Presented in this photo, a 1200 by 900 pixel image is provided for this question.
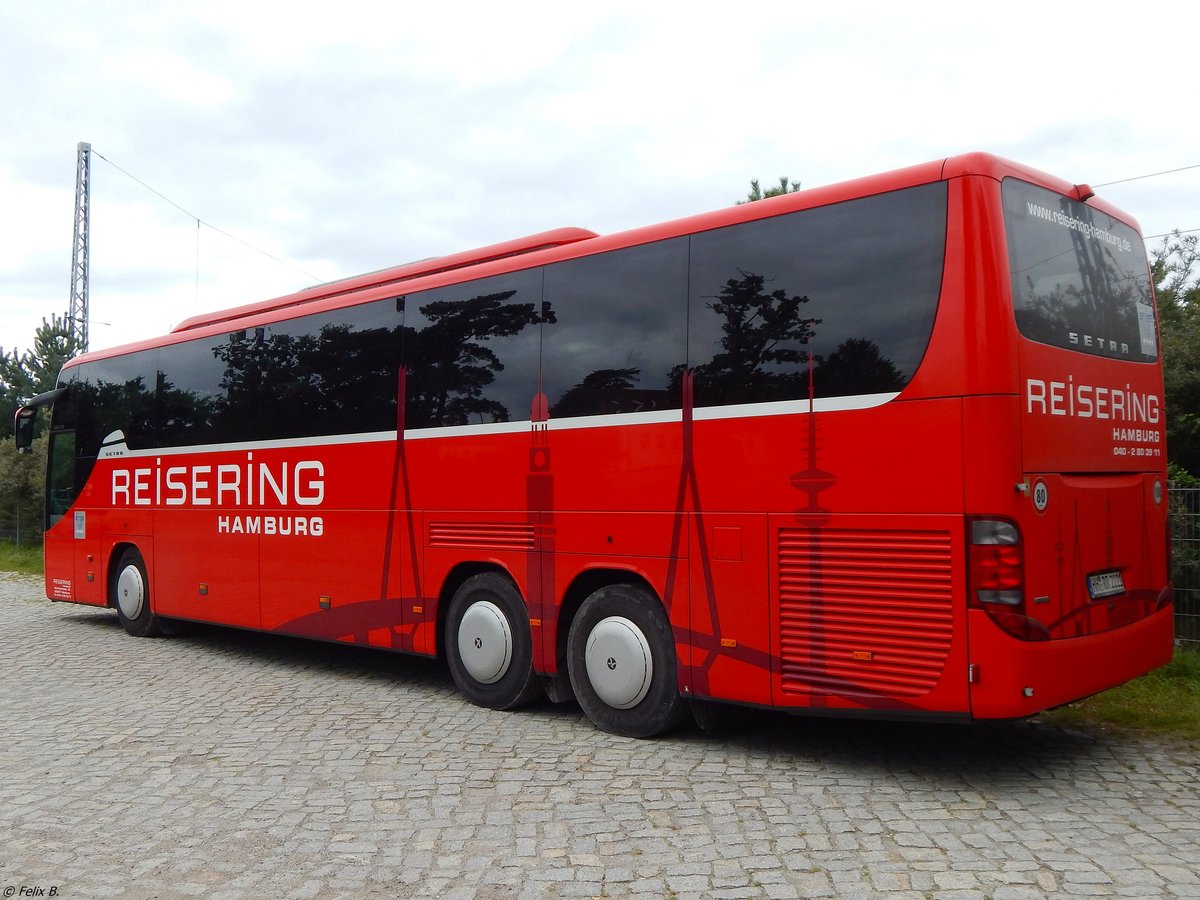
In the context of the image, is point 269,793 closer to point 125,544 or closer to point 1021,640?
point 1021,640

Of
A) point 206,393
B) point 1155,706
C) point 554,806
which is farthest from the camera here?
point 206,393

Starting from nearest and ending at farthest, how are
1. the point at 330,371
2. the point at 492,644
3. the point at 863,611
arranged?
the point at 863,611 < the point at 492,644 < the point at 330,371

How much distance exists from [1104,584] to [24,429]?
43.4 feet

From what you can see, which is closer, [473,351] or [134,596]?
[473,351]

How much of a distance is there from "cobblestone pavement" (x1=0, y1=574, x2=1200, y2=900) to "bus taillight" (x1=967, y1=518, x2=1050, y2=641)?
99 centimetres

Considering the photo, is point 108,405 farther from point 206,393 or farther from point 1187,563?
point 1187,563

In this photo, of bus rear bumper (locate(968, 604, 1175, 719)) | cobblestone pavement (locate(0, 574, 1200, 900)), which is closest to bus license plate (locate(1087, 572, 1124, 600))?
bus rear bumper (locate(968, 604, 1175, 719))

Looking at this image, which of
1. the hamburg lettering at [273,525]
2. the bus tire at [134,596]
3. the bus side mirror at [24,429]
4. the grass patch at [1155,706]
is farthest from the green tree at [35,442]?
the grass patch at [1155,706]

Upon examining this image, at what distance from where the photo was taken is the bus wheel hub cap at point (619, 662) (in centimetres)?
716

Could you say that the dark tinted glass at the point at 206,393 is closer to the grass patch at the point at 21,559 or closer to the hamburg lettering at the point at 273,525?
the hamburg lettering at the point at 273,525

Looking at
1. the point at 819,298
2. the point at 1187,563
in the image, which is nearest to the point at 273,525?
the point at 819,298

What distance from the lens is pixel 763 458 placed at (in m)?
6.45

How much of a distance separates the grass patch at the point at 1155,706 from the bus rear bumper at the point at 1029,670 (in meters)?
1.52

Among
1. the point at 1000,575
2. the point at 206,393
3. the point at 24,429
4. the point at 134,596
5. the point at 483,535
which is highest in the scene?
the point at 206,393
